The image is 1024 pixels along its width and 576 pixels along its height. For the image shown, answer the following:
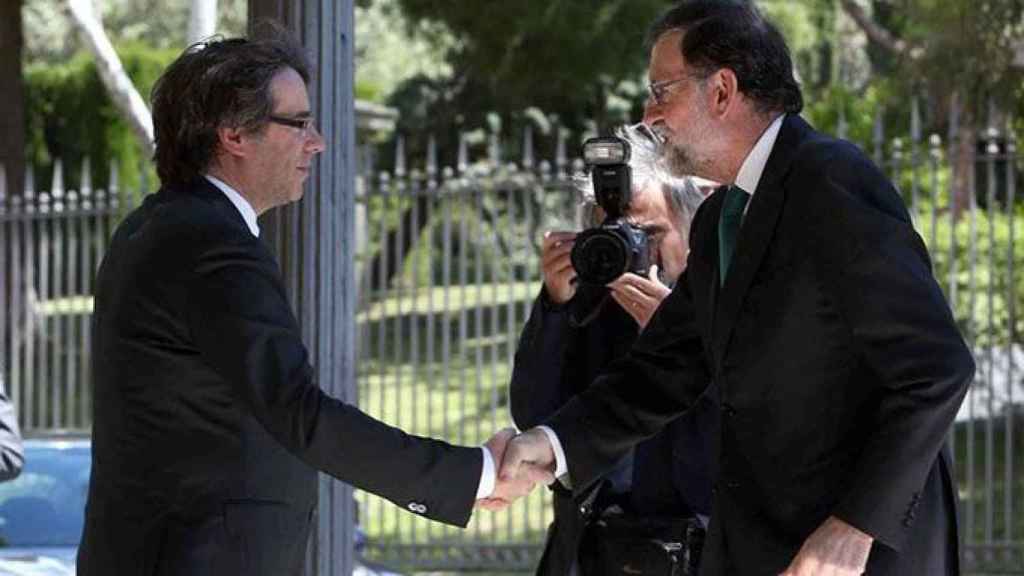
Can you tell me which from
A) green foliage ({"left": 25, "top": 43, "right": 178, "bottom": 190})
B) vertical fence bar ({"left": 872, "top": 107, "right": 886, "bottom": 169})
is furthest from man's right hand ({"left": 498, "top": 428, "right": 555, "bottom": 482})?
green foliage ({"left": 25, "top": 43, "right": 178, "bottom": 190})

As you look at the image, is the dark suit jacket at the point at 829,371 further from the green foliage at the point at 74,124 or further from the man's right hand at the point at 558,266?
the green foliage at the point at 74,124

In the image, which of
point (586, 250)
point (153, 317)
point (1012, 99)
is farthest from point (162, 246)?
point (1012, 99)

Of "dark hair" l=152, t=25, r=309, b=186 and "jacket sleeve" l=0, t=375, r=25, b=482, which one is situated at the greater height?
"dark hair" l=152, t=25, r=309, b=186

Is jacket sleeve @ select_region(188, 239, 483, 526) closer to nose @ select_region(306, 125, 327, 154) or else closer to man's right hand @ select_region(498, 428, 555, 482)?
man's right hand @ select_region(498, 428, 555, 482)

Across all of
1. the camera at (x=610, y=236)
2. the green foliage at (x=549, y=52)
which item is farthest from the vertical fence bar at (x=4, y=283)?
the camera at (x=610, y=236)

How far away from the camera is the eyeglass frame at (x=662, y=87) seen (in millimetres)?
4004

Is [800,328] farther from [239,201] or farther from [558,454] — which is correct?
[239,201]

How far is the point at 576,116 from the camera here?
23062mm

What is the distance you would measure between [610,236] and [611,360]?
0.39 metres

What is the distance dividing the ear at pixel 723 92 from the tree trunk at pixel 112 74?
6486 millimetres

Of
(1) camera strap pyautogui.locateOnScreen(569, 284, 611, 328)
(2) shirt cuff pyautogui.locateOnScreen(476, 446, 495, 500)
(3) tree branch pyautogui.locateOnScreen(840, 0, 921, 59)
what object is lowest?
(2) shirt cuff pyautogui.locateOnScreen(476, 446, 495, 500)

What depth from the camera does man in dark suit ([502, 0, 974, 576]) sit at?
3520mm

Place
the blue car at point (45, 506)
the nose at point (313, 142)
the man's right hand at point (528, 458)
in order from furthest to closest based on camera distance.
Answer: the blue car at point (45, 506) → the man's right hand at point (528, 458) → the nose at point (313, 142)

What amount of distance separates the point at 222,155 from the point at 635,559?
1.34m
